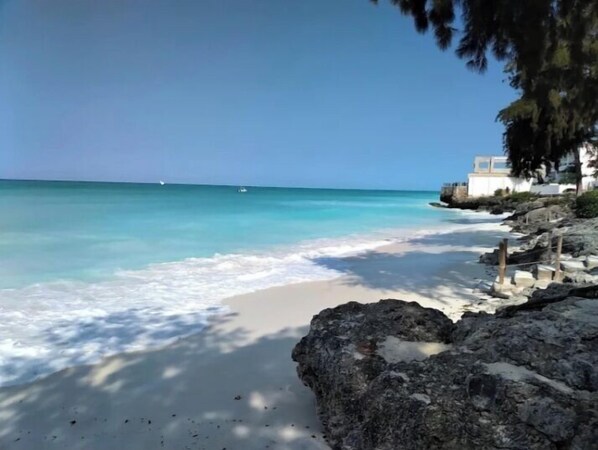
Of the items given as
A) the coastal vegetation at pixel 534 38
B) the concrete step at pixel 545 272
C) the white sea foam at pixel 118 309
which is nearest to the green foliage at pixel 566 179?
the white sea foam at pixel 118 309

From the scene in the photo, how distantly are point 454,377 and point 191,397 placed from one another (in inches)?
100

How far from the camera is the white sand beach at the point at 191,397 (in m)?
3.38

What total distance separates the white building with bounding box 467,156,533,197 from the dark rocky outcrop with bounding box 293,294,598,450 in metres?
52.4

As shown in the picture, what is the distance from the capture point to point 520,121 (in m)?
16.8

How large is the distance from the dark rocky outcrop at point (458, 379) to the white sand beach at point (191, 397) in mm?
514

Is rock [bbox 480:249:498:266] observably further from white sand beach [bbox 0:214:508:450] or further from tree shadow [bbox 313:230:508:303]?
white sand beach [bbox 0:214:508:450]

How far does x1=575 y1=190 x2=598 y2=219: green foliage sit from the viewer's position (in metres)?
18.7

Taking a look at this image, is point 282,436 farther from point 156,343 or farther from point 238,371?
point 156,343

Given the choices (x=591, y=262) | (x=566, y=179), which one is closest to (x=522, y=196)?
(x=566, y=179)

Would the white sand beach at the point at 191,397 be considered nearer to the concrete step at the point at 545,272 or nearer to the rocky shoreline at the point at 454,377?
the rocky shoreline at the point at 454,377

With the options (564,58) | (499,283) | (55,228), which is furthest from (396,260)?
(55,228)

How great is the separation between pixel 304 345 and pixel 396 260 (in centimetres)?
972

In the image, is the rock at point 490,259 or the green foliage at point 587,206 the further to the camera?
the green foliage at point 587,206

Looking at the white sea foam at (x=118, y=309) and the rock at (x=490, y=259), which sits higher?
the rock at (x=490, y=259)
